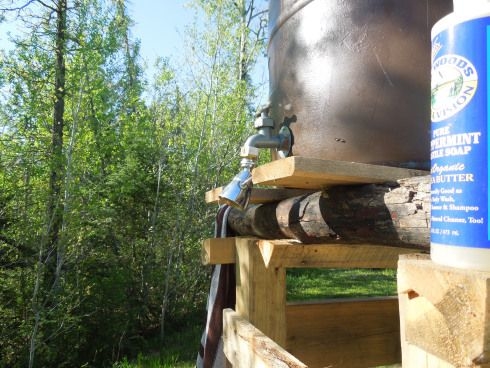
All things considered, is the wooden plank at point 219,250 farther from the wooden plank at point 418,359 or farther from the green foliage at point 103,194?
the green foliage at point 103,194

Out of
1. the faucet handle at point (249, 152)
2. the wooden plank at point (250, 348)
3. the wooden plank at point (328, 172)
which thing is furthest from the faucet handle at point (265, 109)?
the wooden plank at point (250, 348)

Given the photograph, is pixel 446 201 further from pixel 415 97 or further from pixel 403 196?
pixel 415 97

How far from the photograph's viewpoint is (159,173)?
246 inches

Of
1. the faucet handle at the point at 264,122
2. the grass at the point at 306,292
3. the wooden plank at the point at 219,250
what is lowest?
the grass at the point at 306,292

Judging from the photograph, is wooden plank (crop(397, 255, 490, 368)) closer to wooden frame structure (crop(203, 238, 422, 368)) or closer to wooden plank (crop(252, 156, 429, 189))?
wooden plank (crop(252, 156, 429, 189))

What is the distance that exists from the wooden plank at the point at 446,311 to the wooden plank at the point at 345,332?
1.43 m

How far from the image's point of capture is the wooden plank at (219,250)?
6.20 feet

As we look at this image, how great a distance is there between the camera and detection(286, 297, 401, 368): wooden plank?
6.41ft

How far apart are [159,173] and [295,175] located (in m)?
5.38

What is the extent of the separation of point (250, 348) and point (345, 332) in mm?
932

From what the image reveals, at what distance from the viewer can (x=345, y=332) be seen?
205 centimetres

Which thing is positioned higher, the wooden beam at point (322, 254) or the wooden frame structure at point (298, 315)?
the wooden beam at point (322, 254)

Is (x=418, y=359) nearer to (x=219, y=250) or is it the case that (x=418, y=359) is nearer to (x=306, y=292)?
(x=219, y=250)

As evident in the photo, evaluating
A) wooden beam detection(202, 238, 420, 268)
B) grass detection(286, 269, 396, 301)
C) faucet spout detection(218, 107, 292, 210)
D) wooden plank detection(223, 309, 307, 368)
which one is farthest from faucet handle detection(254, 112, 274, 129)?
grass detection(286, 269, 396, 301)
